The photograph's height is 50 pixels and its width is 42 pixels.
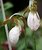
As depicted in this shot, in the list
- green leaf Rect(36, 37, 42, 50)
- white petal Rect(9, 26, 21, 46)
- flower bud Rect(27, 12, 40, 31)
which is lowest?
green leaf Rect(36, 37, 42, 50)

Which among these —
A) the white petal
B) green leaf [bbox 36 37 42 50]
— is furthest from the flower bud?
green leaf [bbox 36 37 42 50]

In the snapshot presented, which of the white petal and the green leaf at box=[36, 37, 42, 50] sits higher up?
the white petal

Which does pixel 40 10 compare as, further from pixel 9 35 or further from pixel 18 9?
pixel 9 35

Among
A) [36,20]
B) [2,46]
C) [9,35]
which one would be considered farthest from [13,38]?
[2,46]

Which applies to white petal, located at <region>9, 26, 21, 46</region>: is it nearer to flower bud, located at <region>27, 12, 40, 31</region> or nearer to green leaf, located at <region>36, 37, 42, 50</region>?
flower bud, located at <region>27, 12, 40, 31</region>

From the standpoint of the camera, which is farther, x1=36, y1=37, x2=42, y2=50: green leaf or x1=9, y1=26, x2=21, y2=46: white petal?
x1=36, y1=37, x2=42, y2=50: green leaf

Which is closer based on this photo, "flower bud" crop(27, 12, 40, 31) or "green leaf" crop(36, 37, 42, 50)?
"flower bud" crop(27, 12, 40, 31)

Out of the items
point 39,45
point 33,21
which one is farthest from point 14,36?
point 39,45

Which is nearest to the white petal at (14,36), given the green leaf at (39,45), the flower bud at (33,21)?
the flower bud at (33,21)

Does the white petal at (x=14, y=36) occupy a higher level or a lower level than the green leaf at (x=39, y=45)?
higher

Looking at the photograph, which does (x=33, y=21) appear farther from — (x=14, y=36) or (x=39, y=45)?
(x=39, y=45)

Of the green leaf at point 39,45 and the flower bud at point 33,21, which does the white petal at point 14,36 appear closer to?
the flower bud at point 33,21
